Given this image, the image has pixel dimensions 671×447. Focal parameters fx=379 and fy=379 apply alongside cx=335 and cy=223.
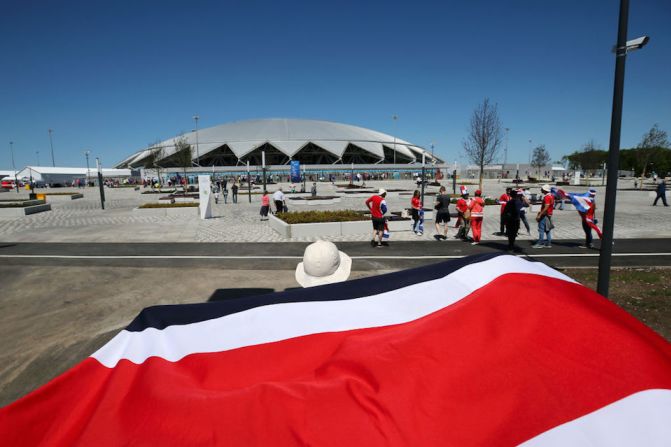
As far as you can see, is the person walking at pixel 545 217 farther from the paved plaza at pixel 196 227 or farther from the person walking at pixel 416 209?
the person walking at pixel 416 209

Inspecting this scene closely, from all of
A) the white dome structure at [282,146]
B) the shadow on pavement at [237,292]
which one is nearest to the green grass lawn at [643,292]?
the shadow on pavement at [237,292]

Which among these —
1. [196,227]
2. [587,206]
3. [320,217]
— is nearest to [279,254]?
[320,217]

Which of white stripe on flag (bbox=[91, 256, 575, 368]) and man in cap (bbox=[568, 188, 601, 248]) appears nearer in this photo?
white stripe on flag (bbox=[91, 256, 575, 368])

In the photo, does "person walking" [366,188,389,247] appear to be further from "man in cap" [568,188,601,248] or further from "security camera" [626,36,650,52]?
"security camera" [626,36,650,52]

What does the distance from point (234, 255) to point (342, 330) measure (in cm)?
952

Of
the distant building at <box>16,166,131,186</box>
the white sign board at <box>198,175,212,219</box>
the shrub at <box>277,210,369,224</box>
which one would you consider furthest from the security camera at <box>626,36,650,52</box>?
the distant building at <box>16,166,131,186</box>

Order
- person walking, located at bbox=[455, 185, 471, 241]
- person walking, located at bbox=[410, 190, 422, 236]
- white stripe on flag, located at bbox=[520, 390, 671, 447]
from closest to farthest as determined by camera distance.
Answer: white stripe on flag, located at bbox=[520, 390, 671, 447] → person walking, located at bbox=[455, 185, 471, 241] → person walking, located at bbox=[410, 190, 422, 236]

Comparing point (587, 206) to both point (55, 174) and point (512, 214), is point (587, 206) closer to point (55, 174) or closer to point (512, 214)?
point (512, 214)

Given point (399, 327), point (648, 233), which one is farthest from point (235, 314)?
point (648, 233)

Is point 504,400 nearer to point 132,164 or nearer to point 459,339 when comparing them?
point 459,339

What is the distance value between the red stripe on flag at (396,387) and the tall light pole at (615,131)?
3.59 metres

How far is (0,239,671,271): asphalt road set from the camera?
33.9 feet

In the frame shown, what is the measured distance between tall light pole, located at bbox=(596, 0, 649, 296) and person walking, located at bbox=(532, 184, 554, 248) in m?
6.41

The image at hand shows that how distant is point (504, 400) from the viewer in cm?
170
